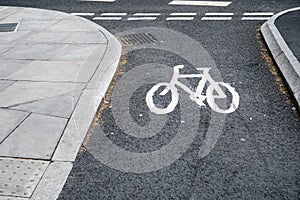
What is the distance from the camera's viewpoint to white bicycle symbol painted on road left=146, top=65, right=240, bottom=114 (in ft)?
18.2

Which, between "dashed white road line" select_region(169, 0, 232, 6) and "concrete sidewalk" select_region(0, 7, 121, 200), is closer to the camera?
"concrete sidewalk" select_region(0, 7, 121, 200)

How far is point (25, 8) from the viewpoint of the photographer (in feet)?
41.0

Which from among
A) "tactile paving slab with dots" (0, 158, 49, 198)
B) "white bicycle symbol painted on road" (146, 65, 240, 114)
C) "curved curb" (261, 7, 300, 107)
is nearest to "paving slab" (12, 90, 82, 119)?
"tactile paving slab with dots" (0, 158, 49, 198)

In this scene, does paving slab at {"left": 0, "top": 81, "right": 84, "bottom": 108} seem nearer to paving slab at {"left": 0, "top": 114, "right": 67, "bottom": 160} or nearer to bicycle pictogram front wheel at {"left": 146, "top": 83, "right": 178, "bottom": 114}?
paving slab at {"left": 0, "top": 114, "right": 67, "bottom": 160}

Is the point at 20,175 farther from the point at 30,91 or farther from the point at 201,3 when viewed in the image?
the point at 201,3

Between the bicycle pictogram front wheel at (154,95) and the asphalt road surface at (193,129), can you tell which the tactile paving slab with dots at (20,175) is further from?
the bicycle pictogram front wheel at (154,95)

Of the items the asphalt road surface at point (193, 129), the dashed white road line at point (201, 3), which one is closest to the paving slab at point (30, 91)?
the asphalt road surface at point (193, 129)

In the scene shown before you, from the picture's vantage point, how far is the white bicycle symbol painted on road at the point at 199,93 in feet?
18.2

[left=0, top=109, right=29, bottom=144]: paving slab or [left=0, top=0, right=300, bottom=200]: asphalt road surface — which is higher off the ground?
[left=0, top=109, right=29, bottom=144]: paving slab

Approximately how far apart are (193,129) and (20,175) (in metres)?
2.31

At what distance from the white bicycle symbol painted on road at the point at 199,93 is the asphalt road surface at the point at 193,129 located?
2 cm

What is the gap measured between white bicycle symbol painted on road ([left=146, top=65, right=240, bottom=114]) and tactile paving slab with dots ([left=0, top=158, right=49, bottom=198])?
80.4 inches

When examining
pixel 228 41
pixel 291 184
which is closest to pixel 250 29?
pixel 228 41

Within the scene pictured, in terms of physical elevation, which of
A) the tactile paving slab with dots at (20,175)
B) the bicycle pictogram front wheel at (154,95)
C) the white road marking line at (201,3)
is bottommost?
the white road marking line at (201,3)
